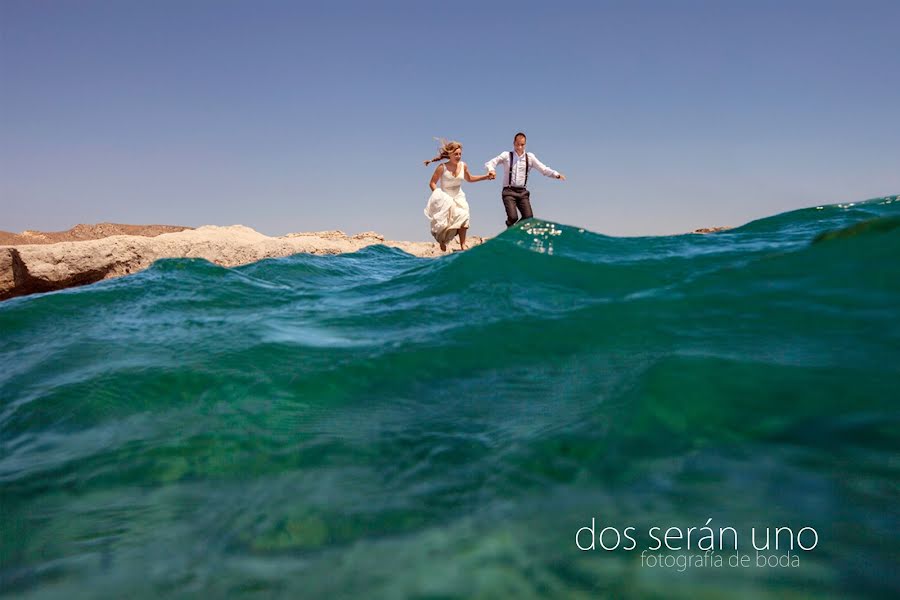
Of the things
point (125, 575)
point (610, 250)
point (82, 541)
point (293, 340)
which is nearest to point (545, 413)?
point (125, 575)

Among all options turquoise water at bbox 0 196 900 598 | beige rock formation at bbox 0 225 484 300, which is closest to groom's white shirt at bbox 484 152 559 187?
beige rock formation at bbox 0 225 484 300

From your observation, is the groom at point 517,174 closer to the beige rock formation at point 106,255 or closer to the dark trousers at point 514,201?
the dark trousers at point 514,201

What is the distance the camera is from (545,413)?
2.00m

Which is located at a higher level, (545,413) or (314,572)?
(545,413)

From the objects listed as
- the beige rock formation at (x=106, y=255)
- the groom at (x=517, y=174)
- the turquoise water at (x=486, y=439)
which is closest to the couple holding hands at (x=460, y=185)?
the groom at (x=517, y=174)

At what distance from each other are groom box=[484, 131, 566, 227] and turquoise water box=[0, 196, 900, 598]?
16.3ft

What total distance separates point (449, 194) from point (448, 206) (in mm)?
195

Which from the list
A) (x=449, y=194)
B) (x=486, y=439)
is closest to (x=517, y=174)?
(x=449, y=194)

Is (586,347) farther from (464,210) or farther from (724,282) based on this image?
(464,210)

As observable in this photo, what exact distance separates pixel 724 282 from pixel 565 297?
0.85 meters

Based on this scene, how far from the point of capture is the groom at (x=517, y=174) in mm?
8492

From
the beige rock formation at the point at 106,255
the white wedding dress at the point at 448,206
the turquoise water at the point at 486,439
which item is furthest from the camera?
the white wedding dress at the point at 448,206

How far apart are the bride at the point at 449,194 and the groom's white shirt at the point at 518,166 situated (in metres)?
0.22

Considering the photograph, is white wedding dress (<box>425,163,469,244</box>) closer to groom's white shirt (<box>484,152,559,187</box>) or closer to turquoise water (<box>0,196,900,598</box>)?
groom's white shirt (<box>484,152,559,187</box>)
